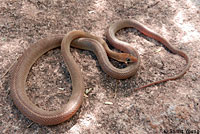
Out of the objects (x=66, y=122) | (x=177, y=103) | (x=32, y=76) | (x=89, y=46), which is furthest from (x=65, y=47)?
(x=177, y=103)

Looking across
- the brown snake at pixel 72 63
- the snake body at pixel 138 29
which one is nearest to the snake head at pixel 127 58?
the brown snake at pixel 72 63

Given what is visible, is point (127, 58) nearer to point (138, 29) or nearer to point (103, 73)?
point (103, 73)

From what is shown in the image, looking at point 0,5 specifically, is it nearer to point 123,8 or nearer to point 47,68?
point 47,68

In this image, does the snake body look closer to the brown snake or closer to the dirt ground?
the brown snake

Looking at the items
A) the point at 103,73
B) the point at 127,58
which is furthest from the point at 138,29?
the point at 103,73

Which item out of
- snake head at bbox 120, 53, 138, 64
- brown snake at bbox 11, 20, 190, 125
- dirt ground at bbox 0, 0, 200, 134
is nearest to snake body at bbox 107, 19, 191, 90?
brown snake at bbox 11, 20, 190, 125

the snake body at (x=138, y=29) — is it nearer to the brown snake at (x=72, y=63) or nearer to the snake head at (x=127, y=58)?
the brown snake at (x=72, y=63)
